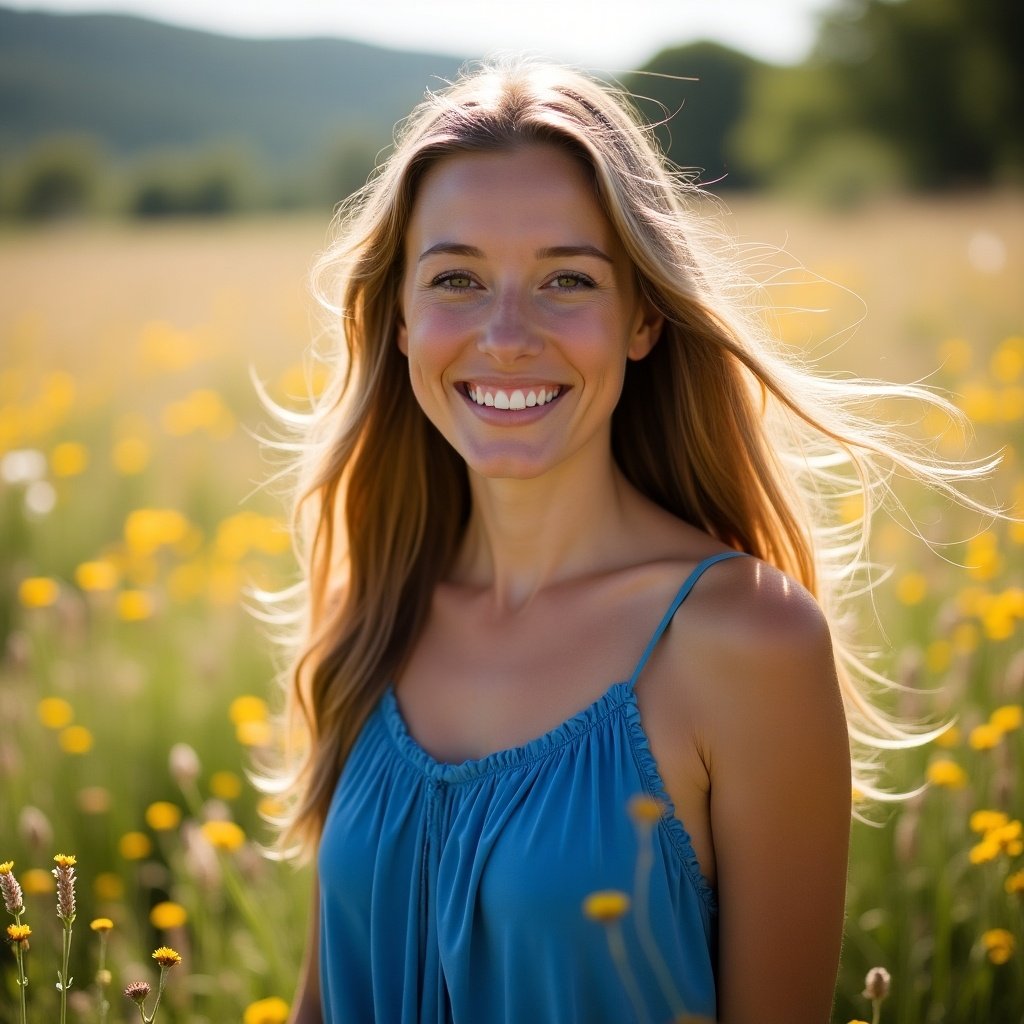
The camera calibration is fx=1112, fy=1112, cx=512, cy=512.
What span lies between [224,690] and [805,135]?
35430 millimetres

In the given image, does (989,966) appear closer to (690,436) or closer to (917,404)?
(690,436)

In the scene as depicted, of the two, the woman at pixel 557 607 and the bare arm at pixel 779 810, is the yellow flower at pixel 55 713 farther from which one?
the bare arm at pixel 779 810

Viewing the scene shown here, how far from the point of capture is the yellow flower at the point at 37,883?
8.39 ft

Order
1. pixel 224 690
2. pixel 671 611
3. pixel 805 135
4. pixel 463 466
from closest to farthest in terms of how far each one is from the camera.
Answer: pixel 671 611 → pixel 463 466 → pixel 224 690 → pixel 805 135

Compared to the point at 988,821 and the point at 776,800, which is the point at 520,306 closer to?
the point at 776,800

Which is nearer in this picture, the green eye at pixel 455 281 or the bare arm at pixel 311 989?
the green eye at pixel 455 281

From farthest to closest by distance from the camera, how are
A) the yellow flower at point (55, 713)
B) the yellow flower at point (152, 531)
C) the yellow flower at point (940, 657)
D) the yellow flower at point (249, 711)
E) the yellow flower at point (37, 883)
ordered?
the yellow flower at point (152, 531) → the yellow flower at point (55, 713) → the yellow flower at point (249, 711) → the yellow flower at point (940, 657) → the yellow flower at point (37, 883)

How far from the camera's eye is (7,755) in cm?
302

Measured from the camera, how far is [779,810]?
164 cm

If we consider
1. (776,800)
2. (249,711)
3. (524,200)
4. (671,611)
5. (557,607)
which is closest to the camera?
(776,800)

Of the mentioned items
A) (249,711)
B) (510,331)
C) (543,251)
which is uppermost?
(543,251)

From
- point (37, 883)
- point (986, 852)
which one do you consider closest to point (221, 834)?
point (37, 883)

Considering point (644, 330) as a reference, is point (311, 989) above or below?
below

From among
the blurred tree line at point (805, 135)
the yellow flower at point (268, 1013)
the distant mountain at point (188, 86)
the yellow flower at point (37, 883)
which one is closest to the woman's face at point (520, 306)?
the yellow flower at point (268, 1013)
